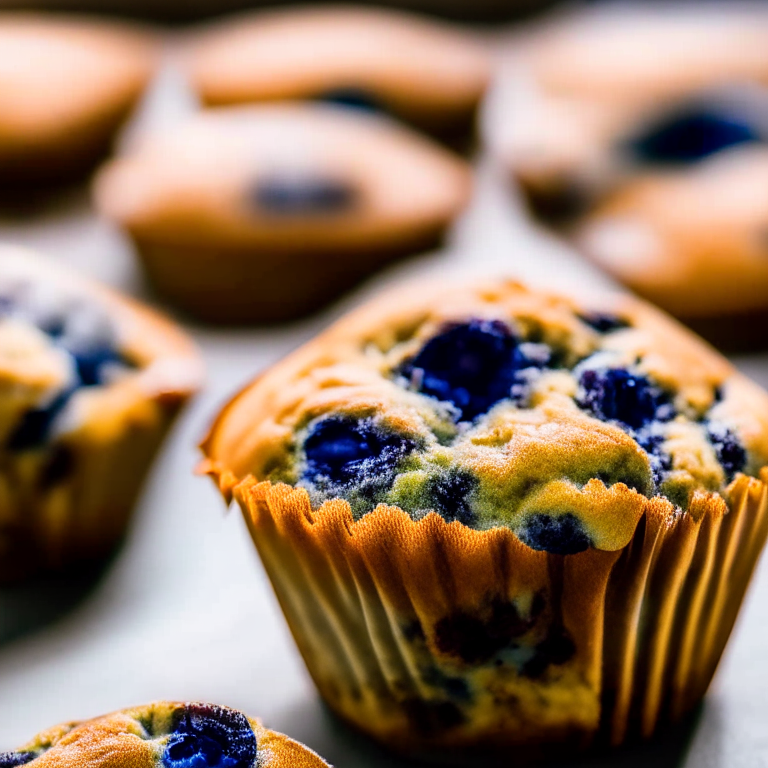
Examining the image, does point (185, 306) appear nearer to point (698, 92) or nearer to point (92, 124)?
point (92, 124)

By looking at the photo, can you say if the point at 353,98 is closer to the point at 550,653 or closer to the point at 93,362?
the point at 93,362

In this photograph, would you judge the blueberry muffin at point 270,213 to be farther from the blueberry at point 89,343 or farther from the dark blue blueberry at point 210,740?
the dark blue blueberry at point 210,740

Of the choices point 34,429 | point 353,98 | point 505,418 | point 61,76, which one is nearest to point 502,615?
point 505,418

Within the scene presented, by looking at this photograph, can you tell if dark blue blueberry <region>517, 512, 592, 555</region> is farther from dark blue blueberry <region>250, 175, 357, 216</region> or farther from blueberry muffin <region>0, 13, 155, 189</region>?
blueberry muffin <region>0, 13, 155, 189</region>

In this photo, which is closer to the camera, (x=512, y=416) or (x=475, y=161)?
(x=512, y=416)

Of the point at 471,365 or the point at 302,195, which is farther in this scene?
the point at 302,195

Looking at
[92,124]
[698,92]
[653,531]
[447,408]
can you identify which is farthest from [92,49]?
[653,531]

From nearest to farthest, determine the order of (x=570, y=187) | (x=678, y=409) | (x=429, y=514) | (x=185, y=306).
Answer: (x=429, y=514)
(x=678, y=409)
(x=185, y=306)
(x=570, y=187)
